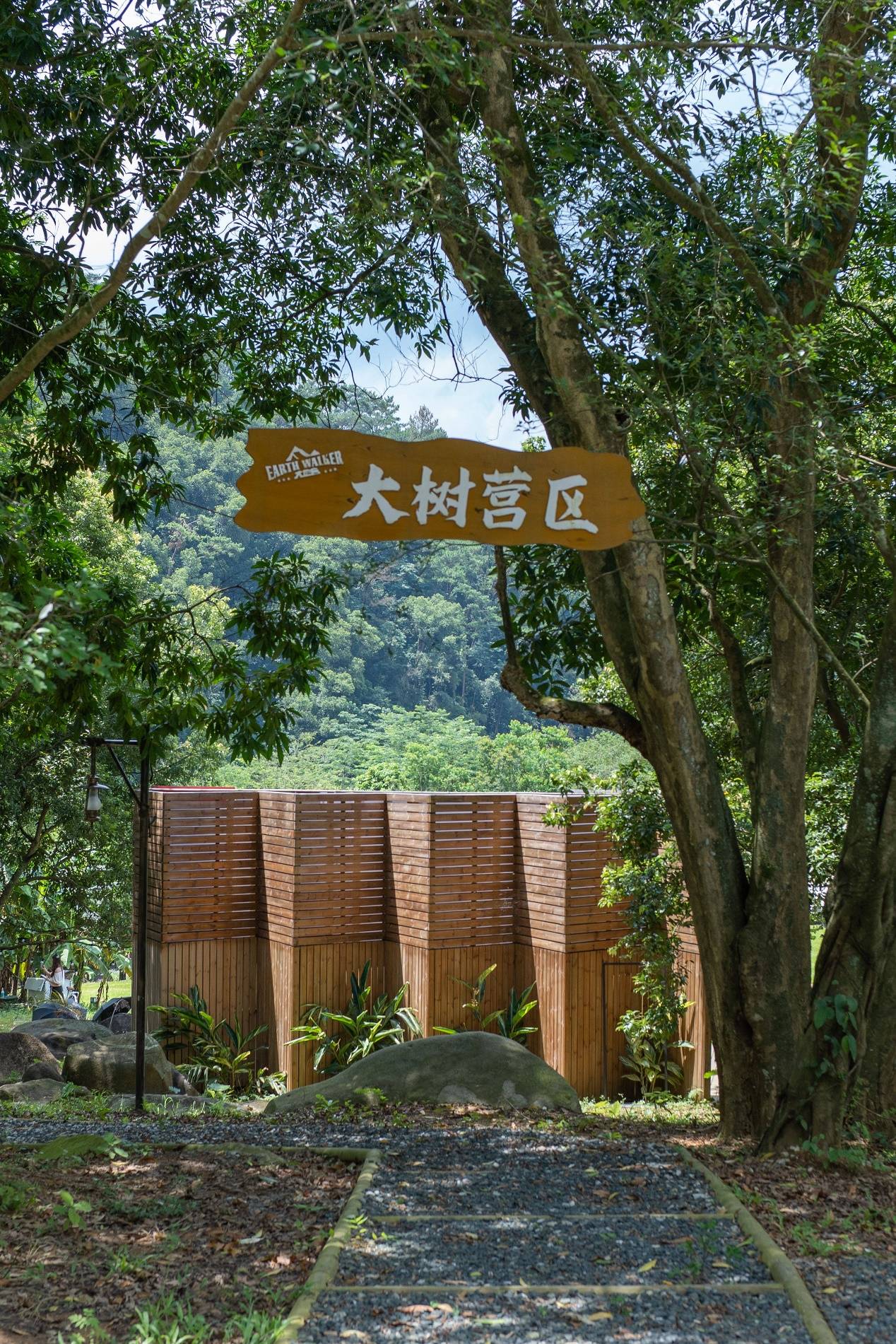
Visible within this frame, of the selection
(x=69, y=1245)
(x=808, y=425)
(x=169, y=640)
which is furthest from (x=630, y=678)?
(x=69, y=1245)

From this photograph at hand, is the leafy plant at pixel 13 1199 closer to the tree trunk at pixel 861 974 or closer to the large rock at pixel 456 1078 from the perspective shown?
the tree trunk at pixel 861 974

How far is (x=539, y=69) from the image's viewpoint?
6035 millimetres

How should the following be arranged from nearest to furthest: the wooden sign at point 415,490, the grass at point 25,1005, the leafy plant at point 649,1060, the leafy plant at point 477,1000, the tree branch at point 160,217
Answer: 1. the wooden sign at point 415,490
2. the tree branch at point 160,217
3. the leafy plant at point 649,1060
4. the leafy plant at point 477,1000
5. the grass at point 25,1005

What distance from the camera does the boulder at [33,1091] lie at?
8.71 meters

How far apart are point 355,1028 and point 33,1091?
3249mm

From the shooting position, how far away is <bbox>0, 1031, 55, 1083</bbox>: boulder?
378 inches

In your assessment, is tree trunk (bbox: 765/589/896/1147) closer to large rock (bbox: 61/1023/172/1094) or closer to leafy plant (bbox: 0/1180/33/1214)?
leafy plant (bbox: 0/1180/33/1214)

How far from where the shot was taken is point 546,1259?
325 centimetres

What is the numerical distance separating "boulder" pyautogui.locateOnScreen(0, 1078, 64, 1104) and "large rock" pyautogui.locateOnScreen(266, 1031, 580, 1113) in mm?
2843

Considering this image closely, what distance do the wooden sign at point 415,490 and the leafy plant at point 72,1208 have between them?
7.01ft

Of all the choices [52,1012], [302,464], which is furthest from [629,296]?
[52,1012]

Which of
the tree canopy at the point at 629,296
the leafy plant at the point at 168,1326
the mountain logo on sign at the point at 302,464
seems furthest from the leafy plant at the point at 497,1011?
the mountain logo on sign at the point at 302,464

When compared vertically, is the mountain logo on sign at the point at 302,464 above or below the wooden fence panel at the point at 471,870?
above

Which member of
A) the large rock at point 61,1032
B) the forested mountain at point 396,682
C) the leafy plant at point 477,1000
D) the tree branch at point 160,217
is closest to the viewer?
the tree branch at point 160,217
